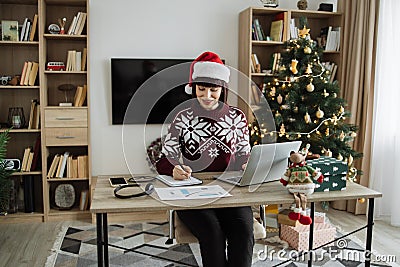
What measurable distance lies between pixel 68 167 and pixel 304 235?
2040 millimetres

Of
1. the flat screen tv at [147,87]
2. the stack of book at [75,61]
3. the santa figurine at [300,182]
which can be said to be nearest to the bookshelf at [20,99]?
the stack of book at [75,61]

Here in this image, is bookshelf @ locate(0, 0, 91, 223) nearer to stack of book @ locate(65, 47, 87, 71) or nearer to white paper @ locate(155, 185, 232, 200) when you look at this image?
stack of book @ locate(65, 47, 87, 71)

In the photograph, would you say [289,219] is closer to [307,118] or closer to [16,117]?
[307,118]

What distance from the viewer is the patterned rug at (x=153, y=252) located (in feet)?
9.44

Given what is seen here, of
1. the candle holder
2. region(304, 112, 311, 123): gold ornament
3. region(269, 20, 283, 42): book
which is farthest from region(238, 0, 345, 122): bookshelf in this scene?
the candle holder

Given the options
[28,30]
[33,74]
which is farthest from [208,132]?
[28,30]

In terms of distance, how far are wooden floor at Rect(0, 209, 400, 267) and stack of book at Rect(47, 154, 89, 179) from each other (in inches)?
16.2

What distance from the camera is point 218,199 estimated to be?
1927 mm

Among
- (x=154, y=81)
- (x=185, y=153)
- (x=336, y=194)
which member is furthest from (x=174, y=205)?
(x=154, y=81)

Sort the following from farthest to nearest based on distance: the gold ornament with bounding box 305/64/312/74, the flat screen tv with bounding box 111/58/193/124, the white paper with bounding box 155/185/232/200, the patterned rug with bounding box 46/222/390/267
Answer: the flat screen tv with bounding box 111/58/193/124, the gold ornament with bounding box 305/64/312/74, the patterned rug with bounding box 46/222/390/267, the white paper with bounding box 155/185/232/200

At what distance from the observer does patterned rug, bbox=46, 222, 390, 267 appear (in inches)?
113

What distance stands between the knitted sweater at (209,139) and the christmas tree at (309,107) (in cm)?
105

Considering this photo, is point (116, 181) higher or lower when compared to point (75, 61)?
lower

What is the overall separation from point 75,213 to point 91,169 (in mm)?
414
